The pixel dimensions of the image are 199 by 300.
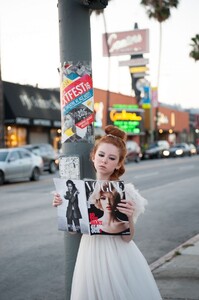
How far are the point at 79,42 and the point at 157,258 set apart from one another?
4330 mm

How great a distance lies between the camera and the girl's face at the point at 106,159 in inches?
146

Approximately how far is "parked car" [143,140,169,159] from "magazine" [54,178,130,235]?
1818 inches

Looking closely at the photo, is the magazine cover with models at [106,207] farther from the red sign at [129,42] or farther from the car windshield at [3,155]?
the red sign at [129,42]

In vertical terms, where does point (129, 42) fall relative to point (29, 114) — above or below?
above

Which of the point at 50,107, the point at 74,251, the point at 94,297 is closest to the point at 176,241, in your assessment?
the point at 74,251

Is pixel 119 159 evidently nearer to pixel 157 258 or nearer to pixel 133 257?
pixel 133 257

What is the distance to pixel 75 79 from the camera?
4352 millimetres

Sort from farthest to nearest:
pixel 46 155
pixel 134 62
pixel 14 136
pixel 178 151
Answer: pixel 134 62, pixel 178 151, pixel 14 136, pixel 46 155

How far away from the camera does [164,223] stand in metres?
10.9

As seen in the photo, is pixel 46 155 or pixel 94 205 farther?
pixel 46 155

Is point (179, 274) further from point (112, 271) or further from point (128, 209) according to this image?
point (128, 209)

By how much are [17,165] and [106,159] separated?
712 inches

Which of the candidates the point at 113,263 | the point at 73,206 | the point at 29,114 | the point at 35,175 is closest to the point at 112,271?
the point at 113,263

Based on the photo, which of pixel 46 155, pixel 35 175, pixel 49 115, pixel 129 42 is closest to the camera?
pixel 35 175
